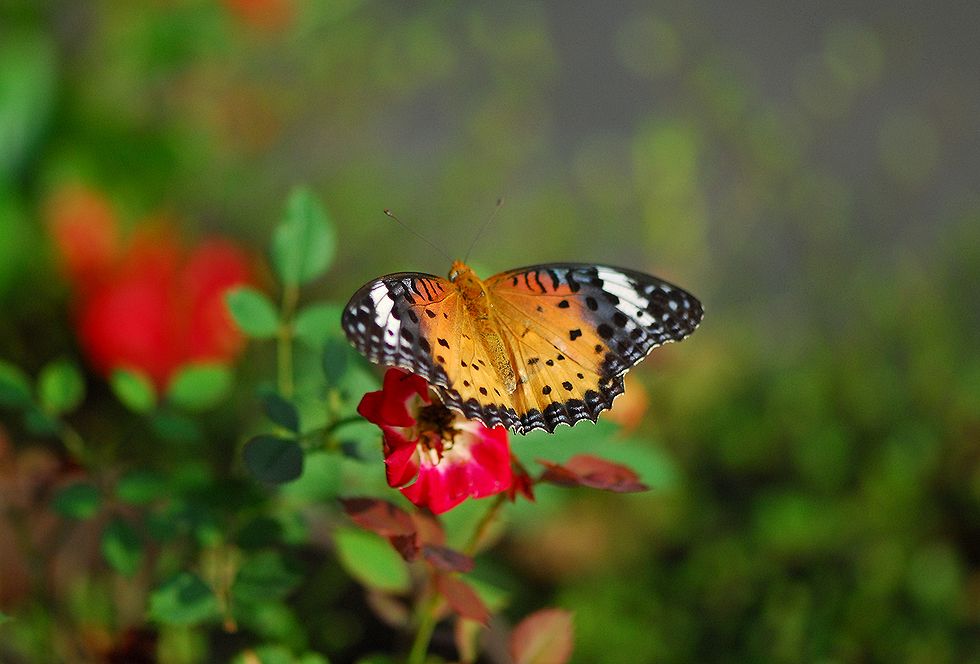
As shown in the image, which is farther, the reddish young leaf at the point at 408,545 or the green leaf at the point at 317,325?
the green leaf at the point at 317,325

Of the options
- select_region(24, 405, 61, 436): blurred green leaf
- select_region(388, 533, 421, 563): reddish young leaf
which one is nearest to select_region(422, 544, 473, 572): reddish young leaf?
select_region(388, 533, 421, 563): reddish young leaf

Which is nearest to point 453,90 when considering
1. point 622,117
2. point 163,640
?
point 622,117

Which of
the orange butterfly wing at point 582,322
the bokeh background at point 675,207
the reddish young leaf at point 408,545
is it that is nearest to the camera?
the reddish young leaf at point 408,545

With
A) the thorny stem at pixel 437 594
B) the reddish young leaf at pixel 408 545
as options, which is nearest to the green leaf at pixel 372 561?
the thorny stem at pixel 437 594

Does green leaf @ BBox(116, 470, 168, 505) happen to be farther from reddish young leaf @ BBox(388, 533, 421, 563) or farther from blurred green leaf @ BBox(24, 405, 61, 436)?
reddish young leaf @ BBox(388, 533, 421, 563)

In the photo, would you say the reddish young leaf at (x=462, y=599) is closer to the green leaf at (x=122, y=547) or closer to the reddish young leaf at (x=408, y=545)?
the reddish young leaf at (x=408, y=545)

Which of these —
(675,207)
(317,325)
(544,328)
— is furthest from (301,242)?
(675,207)

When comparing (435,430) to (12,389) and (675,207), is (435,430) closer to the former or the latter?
(12,389)
